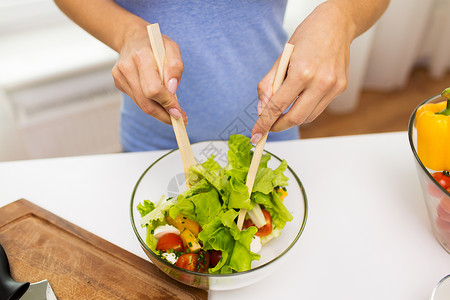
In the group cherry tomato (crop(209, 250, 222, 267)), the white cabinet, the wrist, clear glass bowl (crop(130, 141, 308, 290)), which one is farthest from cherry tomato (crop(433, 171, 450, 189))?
the white cabinet

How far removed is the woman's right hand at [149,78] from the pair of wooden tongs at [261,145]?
0.47ft

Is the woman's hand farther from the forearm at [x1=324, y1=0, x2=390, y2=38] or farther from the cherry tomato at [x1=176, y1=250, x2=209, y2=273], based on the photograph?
the cherry tomato at [x1=176, y1=250, x2=209, y2=273]

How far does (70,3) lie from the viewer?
2.88 feet

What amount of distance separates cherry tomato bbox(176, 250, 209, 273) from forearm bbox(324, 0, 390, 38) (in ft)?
1.62

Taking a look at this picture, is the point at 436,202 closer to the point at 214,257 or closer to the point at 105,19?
the point at 214,257

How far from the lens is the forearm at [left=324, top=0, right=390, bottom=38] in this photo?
744 millimetres

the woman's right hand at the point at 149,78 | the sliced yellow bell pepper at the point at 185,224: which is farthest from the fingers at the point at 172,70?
the sliced yellow bell pepper at the point at 185,224

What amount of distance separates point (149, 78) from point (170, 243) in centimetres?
28

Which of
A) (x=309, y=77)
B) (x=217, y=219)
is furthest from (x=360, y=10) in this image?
(x=217, y=219)

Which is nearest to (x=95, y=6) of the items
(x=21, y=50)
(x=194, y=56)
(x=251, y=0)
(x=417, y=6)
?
(x=194, y=56)

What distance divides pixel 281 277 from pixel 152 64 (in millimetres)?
426

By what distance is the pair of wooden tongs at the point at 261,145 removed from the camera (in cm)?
60

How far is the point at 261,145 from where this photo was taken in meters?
0.65

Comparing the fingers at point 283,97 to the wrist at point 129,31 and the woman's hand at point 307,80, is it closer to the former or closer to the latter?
the woman's hand at point 307,80
